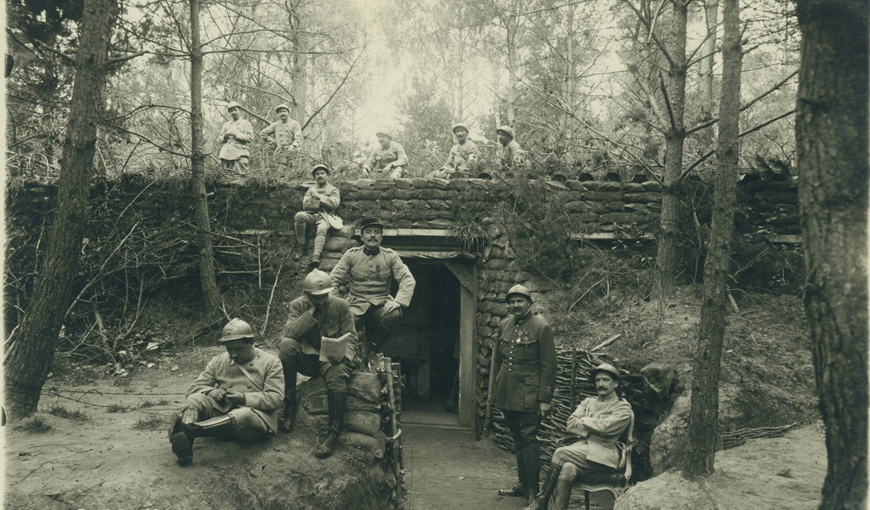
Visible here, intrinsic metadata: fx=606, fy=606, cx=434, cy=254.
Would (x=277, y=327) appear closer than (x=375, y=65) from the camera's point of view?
Yes

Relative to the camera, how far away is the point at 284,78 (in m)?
17.6

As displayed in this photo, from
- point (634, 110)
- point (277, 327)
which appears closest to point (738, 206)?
point (634, 110)

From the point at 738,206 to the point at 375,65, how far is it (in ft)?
41.6

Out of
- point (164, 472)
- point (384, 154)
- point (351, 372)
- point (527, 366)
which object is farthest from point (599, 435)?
point (384, 154)

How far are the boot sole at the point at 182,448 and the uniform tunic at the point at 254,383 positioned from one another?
0.42m

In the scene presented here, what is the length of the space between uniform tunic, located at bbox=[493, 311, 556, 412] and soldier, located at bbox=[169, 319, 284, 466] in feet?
7.10

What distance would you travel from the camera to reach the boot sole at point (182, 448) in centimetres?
443

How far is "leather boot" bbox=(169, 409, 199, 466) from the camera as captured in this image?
4434 mm

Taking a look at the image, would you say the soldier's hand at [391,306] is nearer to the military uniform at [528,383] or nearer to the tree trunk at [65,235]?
the military uniform at [528,383]

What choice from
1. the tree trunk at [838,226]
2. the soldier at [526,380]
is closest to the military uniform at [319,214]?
the soldier at [526,380]

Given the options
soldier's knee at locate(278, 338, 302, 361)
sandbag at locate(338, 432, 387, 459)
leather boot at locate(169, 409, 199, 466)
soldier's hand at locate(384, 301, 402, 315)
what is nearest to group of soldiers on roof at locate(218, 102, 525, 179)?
soldier's hand at locate(384, 301, 402, 315)

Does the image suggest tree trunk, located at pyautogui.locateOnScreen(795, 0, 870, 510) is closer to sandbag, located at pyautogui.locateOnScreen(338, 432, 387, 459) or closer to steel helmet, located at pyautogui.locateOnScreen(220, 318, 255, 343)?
sandbag, located at pyautogui.locateOnScreen(338, 432, 387, 459)

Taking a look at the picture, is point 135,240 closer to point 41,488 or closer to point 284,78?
point 41,488

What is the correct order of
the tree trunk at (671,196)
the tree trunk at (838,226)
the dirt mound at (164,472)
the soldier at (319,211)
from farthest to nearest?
the soldier at (319,211)
the tree trunk at (671,196)
the dirt mound at (164,472)
the tree trunk at (838,226)
